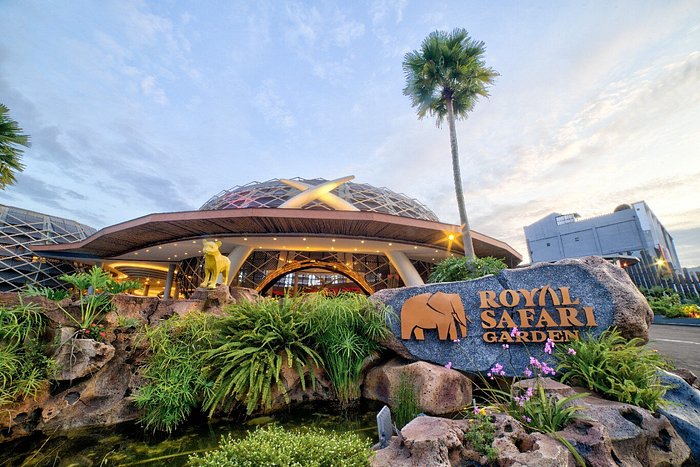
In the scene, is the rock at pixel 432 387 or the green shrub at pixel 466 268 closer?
the rock at pixel 432 387

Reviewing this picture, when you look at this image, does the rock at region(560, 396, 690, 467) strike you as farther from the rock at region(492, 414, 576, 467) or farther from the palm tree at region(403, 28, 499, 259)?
the palm tree at region(403, 28, 499, 259)

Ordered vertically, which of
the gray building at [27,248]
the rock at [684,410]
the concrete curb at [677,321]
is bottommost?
the concrete curb at [677,321]

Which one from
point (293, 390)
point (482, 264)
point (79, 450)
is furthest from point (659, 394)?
point (79, 450)

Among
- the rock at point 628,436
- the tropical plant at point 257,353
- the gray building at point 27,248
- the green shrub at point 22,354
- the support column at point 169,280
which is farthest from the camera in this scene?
the gray building at point 27,248

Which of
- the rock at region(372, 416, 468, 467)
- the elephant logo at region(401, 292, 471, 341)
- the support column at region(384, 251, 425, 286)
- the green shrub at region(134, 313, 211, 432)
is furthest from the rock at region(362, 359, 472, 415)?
the support column at region(384, 251, 425, 286)

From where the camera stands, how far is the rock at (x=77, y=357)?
14.8ft

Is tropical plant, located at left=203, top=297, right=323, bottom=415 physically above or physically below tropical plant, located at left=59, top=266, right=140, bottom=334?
below

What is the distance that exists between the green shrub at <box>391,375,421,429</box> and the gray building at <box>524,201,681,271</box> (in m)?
48.8

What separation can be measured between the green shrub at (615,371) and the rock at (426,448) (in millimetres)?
2405

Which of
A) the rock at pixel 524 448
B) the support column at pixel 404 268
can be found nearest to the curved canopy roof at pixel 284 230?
the support column at pixel 404 268

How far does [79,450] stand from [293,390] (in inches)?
118

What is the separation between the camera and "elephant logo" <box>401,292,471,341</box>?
555 centimetres

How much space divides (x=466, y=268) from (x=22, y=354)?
11.0 metres

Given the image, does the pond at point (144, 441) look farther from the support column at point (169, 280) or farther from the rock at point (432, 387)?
the support column at point (169, 280)
